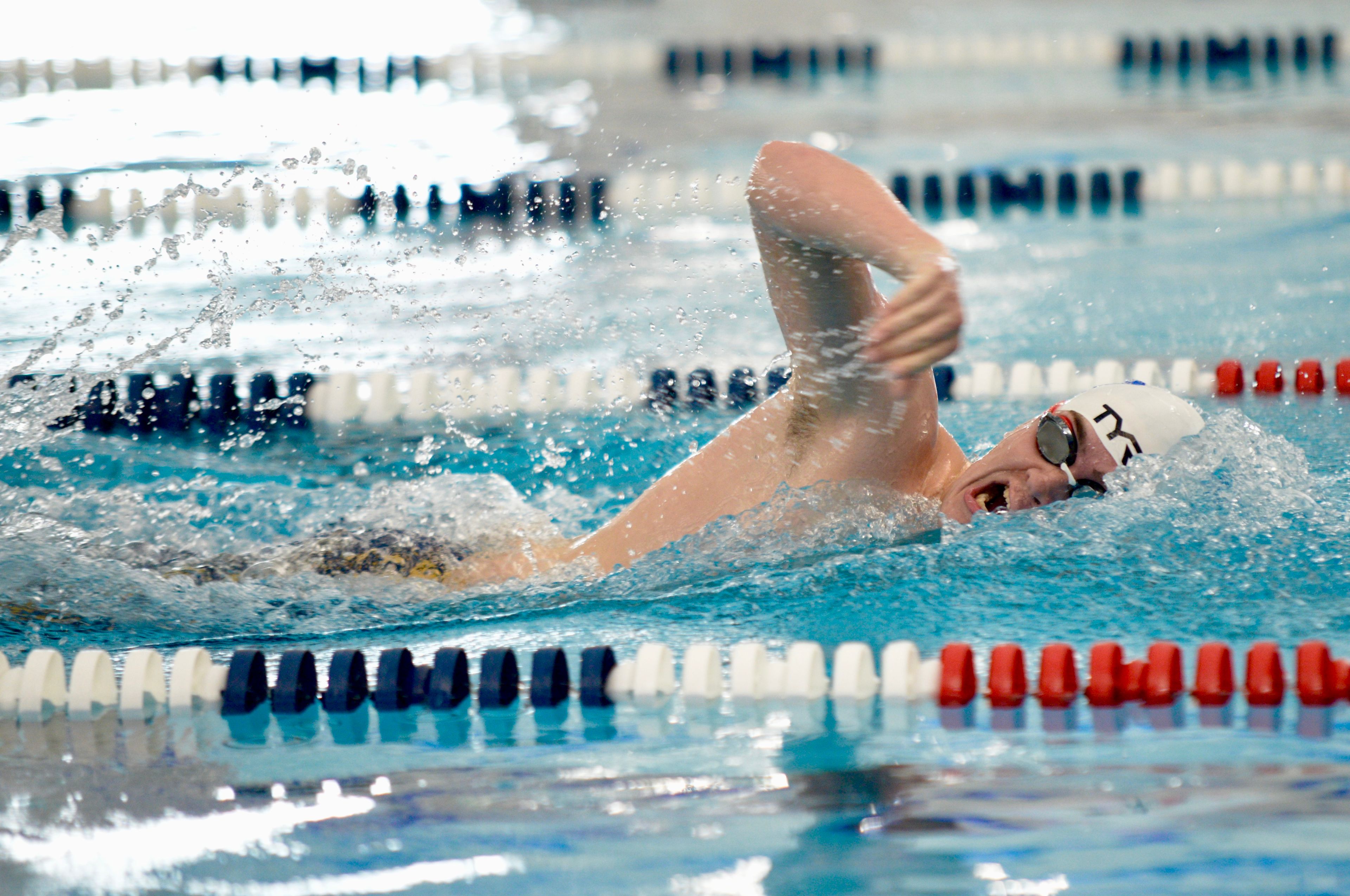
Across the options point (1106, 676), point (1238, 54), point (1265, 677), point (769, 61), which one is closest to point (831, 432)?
point (1106, 676)

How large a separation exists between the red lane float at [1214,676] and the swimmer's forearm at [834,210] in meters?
0.71

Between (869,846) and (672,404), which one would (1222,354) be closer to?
(672,404)

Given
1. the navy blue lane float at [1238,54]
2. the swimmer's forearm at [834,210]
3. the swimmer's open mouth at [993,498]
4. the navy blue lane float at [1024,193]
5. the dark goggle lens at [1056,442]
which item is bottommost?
the swimmer's open mouth at [993,498]

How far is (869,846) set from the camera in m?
1.60

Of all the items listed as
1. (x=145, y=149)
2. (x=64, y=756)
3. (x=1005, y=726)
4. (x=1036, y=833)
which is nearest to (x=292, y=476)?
(x=64, y=756)

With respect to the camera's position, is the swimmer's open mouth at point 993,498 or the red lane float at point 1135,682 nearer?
the red lane float at point 1135,682

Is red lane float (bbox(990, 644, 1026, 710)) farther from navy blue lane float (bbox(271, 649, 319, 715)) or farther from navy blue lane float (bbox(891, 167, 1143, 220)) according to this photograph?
navy blue lane float (bbox(891, 167, 1143, 220))

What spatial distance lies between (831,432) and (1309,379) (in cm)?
202

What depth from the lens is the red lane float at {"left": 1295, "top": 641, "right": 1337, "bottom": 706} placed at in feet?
6.39

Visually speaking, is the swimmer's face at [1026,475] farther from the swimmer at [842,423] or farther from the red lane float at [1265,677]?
the red lane float at [1265,677]

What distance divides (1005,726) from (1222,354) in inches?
100

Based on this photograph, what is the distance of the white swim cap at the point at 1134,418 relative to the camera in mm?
2281

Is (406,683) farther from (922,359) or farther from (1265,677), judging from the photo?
(1265,677)

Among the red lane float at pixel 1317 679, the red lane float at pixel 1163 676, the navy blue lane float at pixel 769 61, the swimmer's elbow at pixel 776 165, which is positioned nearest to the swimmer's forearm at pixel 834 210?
the swimmer's elbow at pixel 776 165
